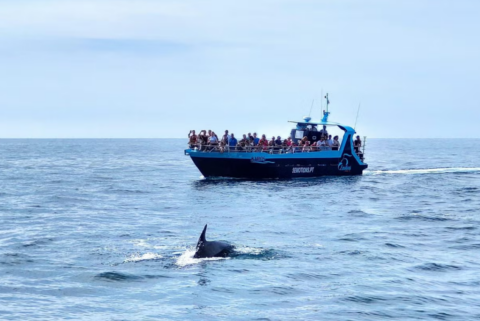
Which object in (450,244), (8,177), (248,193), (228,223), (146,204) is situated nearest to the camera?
(450,244)

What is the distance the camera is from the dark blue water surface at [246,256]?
16.9 metres

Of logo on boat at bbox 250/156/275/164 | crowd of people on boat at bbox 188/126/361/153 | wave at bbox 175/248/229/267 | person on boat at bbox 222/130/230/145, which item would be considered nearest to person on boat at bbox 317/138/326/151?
crowd of people on boat at bbox 188/126/361/153

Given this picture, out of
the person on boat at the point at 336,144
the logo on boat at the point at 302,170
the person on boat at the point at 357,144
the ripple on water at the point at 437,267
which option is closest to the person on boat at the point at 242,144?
the logo on boat at the point at 302,170

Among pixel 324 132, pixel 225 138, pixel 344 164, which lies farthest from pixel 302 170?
pixel 225 138

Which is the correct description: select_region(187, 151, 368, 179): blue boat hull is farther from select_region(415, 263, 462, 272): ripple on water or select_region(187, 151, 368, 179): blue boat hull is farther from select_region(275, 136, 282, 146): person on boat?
select_region(415, 263, 462, 272): ripple on water

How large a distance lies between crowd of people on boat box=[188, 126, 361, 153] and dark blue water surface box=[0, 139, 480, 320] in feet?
16.2

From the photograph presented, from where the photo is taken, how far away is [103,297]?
57.5 feet

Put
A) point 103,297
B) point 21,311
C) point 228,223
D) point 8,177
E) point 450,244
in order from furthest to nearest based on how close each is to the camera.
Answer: point 8,177
point 228,223
point 450,244
point 103,297
point 21,311

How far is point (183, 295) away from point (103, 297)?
1.98 meters

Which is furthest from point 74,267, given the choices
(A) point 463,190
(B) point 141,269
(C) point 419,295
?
(A) point 463,190

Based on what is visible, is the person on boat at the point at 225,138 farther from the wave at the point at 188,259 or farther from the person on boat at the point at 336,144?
the wave at the point at 188,259

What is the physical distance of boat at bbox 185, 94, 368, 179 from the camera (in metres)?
46.1

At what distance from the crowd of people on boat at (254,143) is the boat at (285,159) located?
2.7 inches

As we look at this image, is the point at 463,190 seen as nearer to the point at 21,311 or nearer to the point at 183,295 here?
the point at 183,295
